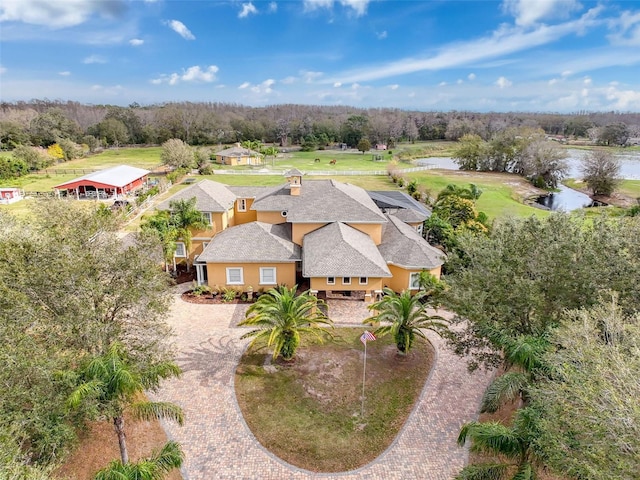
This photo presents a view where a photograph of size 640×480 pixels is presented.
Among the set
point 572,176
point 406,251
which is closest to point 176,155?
point 406,251

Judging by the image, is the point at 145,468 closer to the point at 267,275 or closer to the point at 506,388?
the point at 506,388

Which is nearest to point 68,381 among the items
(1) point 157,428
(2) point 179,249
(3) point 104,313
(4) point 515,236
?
(3) point 104,313

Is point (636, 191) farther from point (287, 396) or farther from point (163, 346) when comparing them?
point (163, 346)

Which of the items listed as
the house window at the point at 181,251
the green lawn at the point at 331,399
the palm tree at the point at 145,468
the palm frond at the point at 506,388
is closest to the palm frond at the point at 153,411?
the palm tree at the point at 145,468

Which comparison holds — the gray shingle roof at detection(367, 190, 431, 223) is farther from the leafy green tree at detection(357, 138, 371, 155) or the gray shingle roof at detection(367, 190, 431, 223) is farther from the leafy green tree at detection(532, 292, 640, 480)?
the leafy green tree at detection(357, 138, 371, 155)

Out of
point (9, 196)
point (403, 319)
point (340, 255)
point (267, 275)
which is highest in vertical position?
point (340, 255)

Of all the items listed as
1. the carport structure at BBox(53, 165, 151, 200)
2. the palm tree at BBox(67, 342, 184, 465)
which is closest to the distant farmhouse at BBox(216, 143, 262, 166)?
the carport structure at BBox(53, 165, 151, 200)

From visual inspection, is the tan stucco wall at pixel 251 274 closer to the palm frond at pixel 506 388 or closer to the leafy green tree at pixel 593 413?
the palm frond at pixel 506 388
